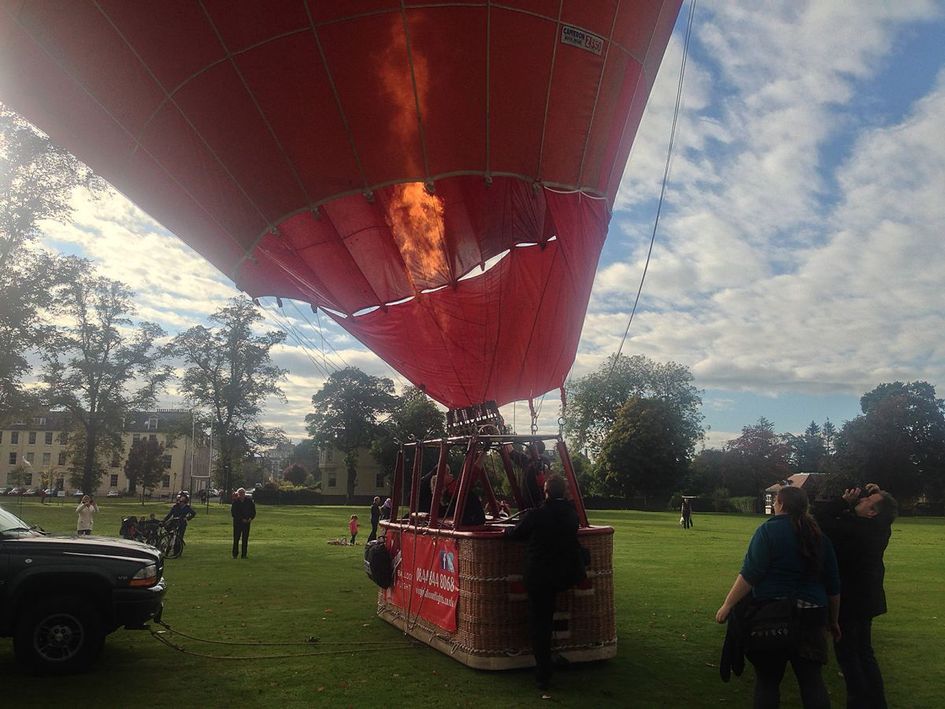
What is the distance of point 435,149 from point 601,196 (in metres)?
1.97

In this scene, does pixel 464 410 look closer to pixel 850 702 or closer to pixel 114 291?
pixel 850 702

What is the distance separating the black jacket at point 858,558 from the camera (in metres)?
5.49

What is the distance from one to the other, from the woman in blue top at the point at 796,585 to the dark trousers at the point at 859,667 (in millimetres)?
923

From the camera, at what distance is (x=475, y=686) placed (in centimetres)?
652

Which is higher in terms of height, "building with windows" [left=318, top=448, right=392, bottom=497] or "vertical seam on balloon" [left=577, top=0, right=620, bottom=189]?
"vertical seam on balloon" [left=577, top=0, right=620, bottom=189]

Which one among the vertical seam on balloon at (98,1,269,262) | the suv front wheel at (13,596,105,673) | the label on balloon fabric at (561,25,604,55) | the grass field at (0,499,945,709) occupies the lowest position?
the grass field at (0,499,945,709)

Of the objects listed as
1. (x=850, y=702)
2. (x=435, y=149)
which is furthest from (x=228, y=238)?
(x=850, y=702)

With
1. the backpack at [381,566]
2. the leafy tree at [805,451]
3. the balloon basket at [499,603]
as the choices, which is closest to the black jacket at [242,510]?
the backpack at [381,566]

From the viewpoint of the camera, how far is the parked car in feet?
21.9

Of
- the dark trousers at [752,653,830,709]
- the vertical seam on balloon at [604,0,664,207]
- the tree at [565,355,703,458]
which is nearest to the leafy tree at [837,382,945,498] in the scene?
the tree at [565,355,703,458]

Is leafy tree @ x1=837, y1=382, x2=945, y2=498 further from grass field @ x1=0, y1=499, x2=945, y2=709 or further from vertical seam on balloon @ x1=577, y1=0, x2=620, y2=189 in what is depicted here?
vertical seam on balloon @ x1=577, y1=0, x2=620, y2=189

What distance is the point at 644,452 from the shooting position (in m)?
68.7

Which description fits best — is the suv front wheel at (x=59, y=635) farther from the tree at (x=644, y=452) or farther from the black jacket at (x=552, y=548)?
the tree at (x=644, y=452)

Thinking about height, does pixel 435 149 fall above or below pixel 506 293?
above
